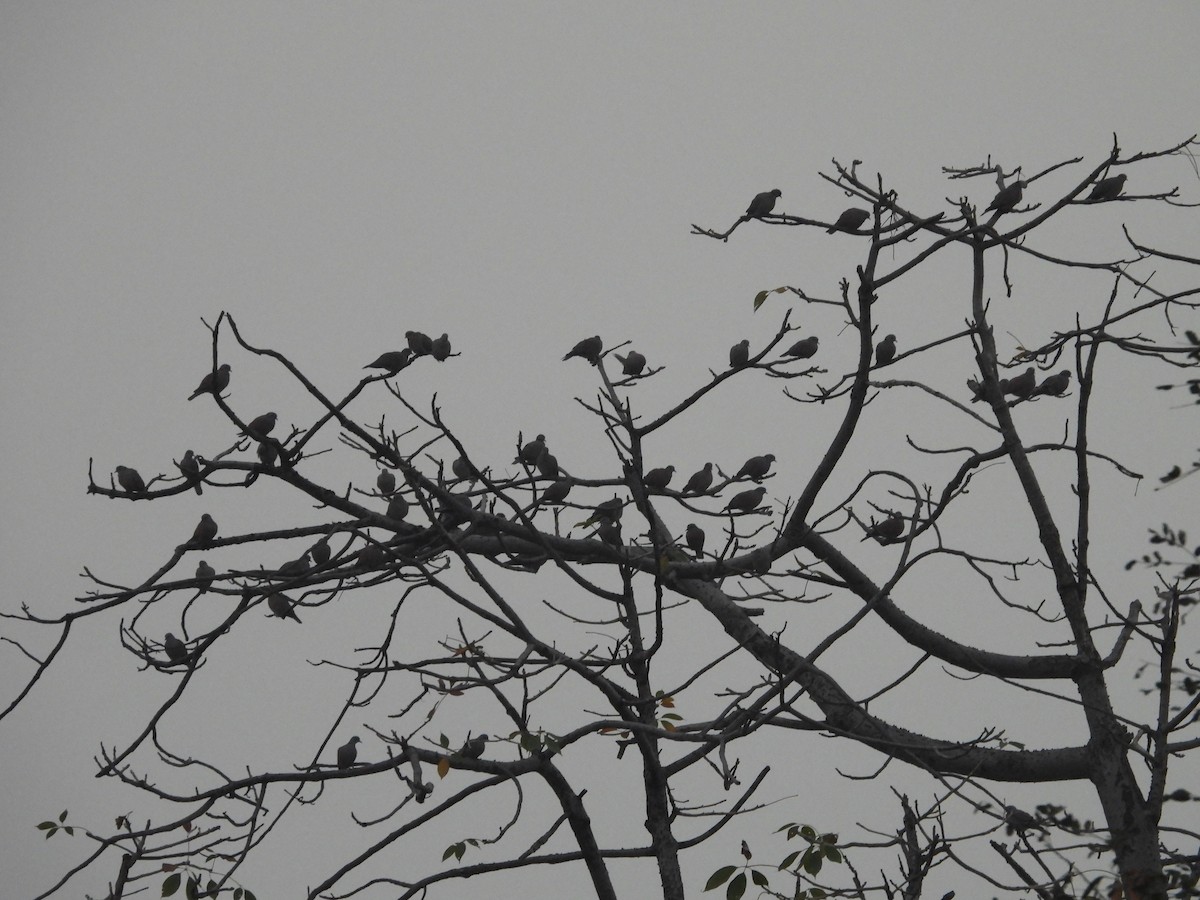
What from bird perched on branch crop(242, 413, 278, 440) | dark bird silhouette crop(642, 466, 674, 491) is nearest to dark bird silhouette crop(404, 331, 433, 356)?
bird perched on branch crop(242, 413, 278, 440)

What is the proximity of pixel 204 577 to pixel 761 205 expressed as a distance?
255cm

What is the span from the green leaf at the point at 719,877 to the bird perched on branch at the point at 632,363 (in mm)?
2045

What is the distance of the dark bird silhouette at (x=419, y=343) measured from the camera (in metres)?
4.24

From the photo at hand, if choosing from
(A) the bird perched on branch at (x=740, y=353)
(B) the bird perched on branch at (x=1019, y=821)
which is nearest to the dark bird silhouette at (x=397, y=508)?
(A) the bird perched on branch at (x=740, y=353)

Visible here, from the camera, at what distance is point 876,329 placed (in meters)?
3.79

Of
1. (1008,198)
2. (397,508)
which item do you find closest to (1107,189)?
(1008,198)

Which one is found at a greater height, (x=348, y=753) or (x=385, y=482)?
(x=385, y=482)

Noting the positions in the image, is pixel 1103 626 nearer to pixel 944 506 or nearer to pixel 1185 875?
pixel 944 506

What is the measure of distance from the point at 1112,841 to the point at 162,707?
288 cm

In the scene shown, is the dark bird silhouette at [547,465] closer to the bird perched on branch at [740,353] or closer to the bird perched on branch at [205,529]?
the bird perched on branch at [740,353]

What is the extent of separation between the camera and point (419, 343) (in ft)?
14.0

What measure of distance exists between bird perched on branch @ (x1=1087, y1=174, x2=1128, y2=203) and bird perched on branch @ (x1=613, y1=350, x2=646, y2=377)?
6.23 ft

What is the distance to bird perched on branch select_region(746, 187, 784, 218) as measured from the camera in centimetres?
434

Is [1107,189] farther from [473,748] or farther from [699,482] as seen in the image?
[473,748]
